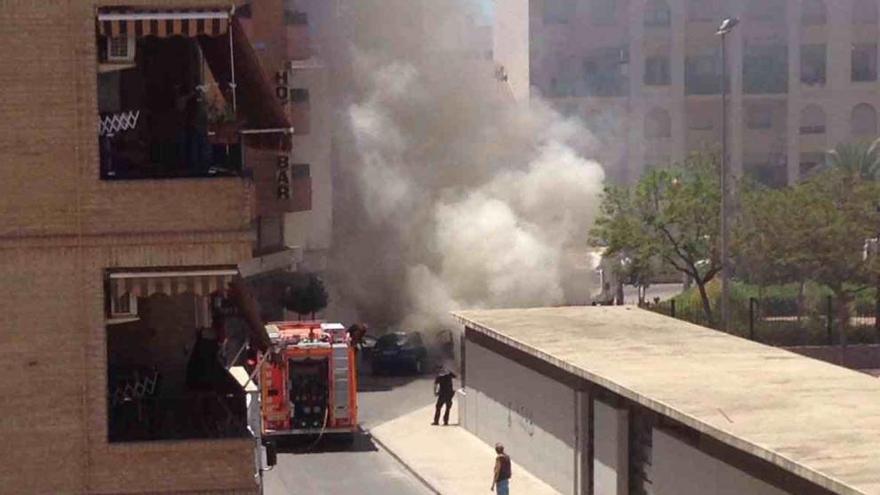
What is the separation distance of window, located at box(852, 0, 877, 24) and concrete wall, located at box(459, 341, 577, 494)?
122 ft

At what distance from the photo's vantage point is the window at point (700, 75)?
6625cm

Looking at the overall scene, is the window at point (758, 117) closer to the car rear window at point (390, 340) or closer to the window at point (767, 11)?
the window at point (767, 11)

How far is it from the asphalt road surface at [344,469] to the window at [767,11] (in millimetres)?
33443

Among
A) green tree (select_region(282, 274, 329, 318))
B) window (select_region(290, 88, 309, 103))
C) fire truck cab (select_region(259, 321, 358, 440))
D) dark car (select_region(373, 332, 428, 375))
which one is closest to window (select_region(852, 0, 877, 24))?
window (select_region(290, 88, 309, 103))

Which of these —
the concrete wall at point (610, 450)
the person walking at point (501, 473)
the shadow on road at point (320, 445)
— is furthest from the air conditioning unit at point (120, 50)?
the shadow on road at point (320, 445)

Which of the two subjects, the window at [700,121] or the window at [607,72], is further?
the window at [700,121]

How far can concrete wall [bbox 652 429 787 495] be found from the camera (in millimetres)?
18922

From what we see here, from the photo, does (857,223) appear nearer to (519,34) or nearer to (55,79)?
(519,34)

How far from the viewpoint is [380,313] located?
48.9 meters

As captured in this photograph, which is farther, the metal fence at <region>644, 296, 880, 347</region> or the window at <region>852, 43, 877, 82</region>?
the window at <region>852, 43, 877, 82</region>

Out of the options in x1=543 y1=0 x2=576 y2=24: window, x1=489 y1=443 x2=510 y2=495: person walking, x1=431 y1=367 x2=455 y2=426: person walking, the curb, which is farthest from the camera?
x1=543 y1=0 x2=576 y2=24: window

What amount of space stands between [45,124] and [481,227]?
3395cm

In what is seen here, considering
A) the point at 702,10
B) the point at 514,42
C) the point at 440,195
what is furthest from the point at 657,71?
the point at 440,195

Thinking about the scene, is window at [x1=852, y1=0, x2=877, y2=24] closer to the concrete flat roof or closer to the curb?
the concrete flat roof
